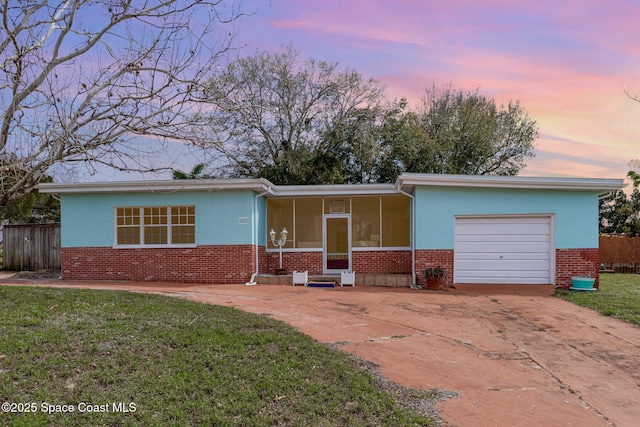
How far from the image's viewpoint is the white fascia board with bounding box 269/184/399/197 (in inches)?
555

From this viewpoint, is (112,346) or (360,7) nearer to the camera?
(112,346)

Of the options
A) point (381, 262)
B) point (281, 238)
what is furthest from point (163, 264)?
point (381, 262)

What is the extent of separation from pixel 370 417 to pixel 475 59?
26.9 feet

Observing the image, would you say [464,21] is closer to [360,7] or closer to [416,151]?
[360,7]

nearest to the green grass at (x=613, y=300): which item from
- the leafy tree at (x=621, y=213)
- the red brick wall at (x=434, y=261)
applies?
the red brick wall at (x=434, y=261)

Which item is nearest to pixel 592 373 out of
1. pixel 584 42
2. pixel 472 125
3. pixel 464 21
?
pixel 464 21

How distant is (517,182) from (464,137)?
11079 millimetres

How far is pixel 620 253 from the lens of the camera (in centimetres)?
2081

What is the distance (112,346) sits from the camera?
524cm

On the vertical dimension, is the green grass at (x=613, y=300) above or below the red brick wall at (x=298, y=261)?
below

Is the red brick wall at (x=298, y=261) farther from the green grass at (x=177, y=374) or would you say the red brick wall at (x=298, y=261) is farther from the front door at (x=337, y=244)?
the green grass at (x=177, y=374)

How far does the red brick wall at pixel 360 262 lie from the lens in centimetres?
1435

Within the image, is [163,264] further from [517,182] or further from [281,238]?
[517,182]

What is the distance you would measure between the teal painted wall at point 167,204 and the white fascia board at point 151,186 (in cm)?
30
